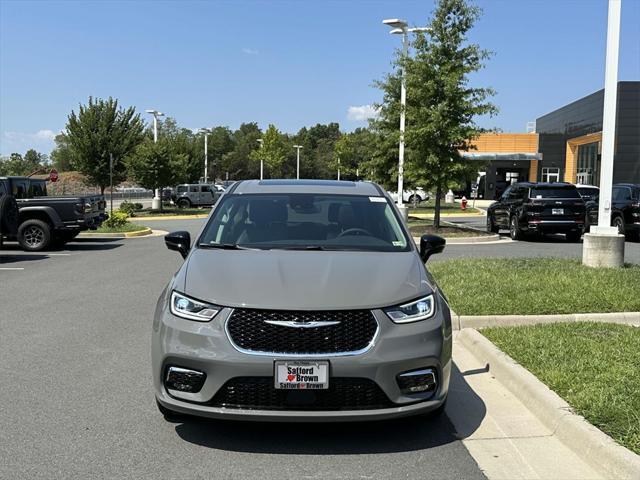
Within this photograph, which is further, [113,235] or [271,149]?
[271,149]

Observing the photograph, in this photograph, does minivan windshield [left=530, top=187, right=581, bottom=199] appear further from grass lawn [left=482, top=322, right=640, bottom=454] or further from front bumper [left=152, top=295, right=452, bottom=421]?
front bumper [left=152, top=295, right=452, bottom=421]

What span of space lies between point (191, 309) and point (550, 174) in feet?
193

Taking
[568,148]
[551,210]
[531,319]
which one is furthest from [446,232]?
[568,148]

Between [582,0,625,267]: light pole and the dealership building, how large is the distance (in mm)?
36066

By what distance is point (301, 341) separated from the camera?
3742mm

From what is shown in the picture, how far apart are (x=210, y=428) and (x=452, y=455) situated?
5.32 ft

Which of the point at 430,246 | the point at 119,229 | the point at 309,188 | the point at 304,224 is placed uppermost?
the point at 309,188

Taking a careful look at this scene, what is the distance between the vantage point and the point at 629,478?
341cm

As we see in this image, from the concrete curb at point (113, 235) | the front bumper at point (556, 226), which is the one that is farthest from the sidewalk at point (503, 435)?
the concrete curb at point (113, 235)

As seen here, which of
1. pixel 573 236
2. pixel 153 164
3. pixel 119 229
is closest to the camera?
pixel 573 236

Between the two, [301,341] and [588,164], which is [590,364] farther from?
[588,164]

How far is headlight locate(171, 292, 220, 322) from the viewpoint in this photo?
3.88m

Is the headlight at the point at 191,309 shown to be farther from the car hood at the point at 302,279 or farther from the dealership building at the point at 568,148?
the dealership building at the point at 568,148

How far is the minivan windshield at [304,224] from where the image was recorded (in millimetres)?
4926
